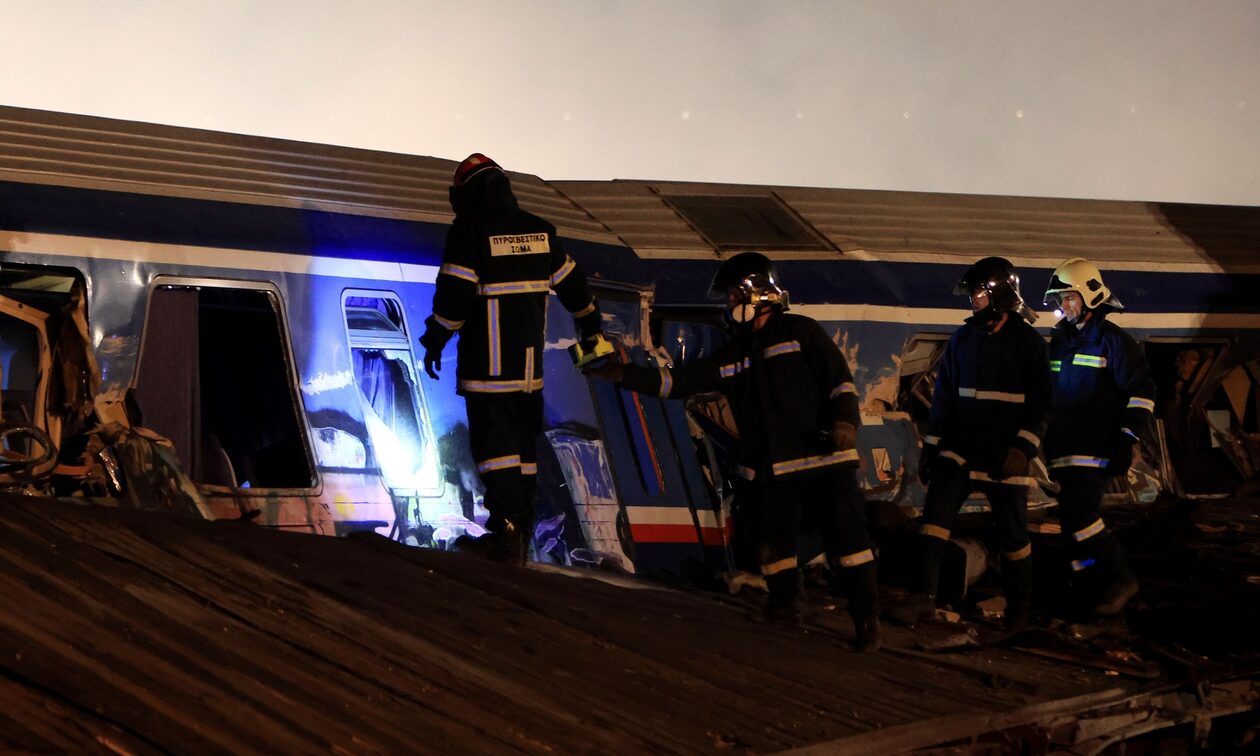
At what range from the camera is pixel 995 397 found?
25.8ft

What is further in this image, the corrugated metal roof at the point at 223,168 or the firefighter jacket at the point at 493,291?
the corrugated metal roof at the point at 223,168

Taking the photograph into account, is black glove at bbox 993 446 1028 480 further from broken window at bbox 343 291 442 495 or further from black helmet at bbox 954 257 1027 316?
broken window at bbox 343 291 442 495

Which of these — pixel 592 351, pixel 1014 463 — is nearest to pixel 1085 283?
pixel 1014 463

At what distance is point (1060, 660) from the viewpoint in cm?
667

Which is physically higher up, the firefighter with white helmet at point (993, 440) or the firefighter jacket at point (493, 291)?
the firefighter jacket at point (493, 291)

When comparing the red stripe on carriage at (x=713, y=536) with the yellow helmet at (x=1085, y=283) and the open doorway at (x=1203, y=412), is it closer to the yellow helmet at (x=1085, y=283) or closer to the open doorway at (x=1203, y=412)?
the yellow helmet at (x=1085, y=283)

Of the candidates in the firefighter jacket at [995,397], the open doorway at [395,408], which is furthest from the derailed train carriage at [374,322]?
the firefighter jacket at [995,397]

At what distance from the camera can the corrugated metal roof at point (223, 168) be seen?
7047 mm

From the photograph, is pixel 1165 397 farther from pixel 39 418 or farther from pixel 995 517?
pixel 39 418

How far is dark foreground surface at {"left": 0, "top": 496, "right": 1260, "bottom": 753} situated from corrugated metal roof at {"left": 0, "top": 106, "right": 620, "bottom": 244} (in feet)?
7.91

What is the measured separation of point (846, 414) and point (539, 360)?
1428 mm

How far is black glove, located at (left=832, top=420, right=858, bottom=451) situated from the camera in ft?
21.4

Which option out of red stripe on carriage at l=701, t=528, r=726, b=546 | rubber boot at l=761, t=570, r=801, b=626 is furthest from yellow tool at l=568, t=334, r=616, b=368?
red stripe on carriage at l=701, t=528, r=726, b=546

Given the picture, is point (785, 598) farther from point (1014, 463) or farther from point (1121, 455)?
point (1121, 455)
